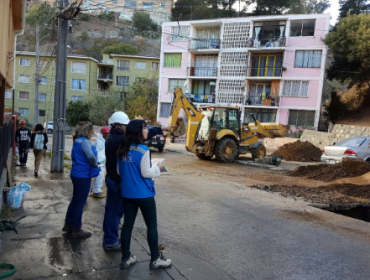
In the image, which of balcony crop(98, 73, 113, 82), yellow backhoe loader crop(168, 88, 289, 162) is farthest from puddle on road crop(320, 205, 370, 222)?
balcony crop(98, 73, 113, 82)

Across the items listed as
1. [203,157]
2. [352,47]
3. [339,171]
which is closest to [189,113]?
[203,157]

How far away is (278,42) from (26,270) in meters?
31.5

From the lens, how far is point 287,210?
743 centimetres

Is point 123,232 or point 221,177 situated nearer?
point 123,232

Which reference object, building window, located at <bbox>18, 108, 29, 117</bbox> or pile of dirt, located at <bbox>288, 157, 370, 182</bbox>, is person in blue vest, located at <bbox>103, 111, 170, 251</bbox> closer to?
pile of dirt, located at <bbox>288, 157, 370, 182</bbox>

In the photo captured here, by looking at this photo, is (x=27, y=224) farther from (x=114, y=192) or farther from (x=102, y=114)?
(x=102, y=114)

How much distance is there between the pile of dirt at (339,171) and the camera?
1203cm

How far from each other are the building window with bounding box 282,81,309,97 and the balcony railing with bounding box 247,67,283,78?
48.5 inches

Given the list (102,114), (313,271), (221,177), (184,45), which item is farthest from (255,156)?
(102,114)

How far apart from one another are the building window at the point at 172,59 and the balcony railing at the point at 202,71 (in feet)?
5.52

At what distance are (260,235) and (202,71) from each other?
31609 mm

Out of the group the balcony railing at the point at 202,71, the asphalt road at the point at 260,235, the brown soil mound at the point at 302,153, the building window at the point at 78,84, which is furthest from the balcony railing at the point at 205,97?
the asphalt road at the point at 260,235

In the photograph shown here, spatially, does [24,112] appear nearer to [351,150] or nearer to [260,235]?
[351,150]

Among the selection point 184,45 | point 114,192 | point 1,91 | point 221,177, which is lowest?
point 221,177
